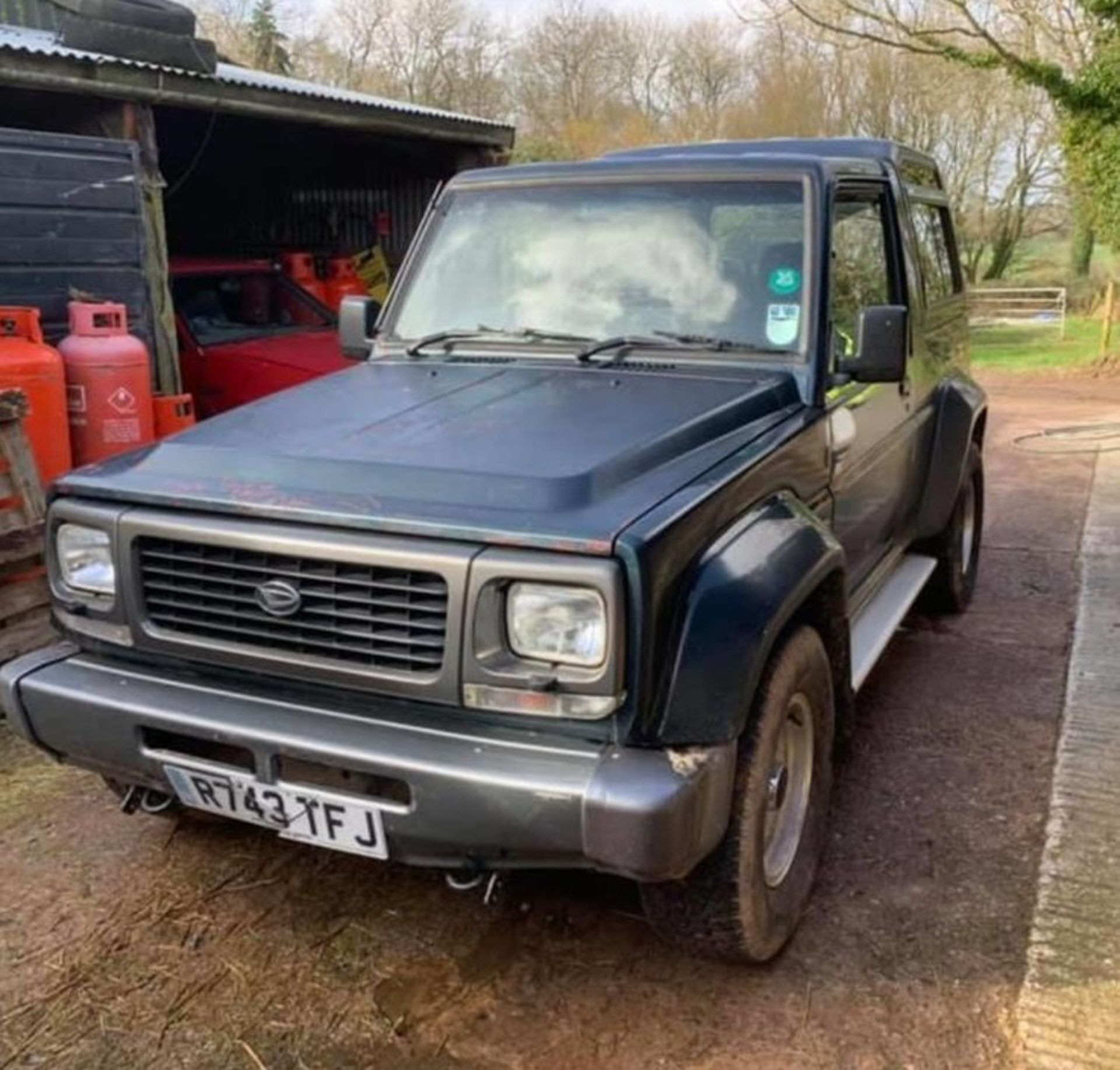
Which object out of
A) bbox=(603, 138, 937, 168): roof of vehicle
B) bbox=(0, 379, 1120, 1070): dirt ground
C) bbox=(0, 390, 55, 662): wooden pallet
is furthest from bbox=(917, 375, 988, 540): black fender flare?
bbox=(0, 390, 55, 662): wooden pallet

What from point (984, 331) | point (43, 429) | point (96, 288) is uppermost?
point (96, 288)

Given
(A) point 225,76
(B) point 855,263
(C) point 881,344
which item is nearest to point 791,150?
(B) point 855,263

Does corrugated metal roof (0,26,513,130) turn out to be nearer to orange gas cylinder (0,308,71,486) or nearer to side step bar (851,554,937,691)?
orange gas cylinder (0,308,71,486)

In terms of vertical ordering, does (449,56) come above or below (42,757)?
above

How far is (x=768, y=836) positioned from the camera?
2.91 meters

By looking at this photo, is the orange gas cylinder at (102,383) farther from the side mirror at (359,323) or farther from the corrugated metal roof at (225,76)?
the side mirror at (359,323)

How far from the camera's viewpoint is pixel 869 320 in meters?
3.29

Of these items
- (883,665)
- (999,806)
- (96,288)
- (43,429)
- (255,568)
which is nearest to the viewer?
(255,568)

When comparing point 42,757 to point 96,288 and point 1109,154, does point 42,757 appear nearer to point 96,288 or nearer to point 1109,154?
point 96,288

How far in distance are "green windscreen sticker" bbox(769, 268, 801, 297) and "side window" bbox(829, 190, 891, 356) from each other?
0.38 feet

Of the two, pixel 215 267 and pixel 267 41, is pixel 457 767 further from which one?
pixel 267 41

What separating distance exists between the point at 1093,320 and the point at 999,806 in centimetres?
2212

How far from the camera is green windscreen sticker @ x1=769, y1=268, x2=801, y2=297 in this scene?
3422 mm

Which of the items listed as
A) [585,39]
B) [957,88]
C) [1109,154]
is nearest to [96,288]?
[1109,154]
